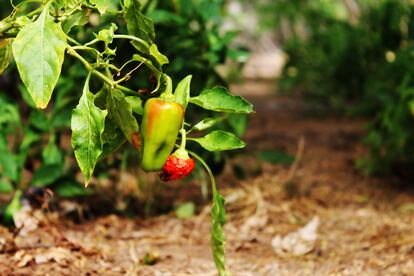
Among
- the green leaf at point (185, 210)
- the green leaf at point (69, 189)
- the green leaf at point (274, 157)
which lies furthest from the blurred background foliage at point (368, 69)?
the green leaf at point (69, 189)

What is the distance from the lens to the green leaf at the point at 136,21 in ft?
3.67

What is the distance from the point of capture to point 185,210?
Answer: 86.9 inches

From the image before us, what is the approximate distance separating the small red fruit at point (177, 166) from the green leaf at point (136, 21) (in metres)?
0.23

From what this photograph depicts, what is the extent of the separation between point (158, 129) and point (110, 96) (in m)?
0.11

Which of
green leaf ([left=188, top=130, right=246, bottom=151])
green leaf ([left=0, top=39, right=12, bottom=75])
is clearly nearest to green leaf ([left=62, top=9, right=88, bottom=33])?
green leaf ([left=0, top=39, right=12, bottom=75])

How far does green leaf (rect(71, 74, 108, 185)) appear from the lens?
104cm

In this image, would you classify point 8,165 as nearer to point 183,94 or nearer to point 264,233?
point 264,233

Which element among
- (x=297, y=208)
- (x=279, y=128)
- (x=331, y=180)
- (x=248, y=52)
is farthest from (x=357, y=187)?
(x=279, y=128)

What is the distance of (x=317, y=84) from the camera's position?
4.48 m

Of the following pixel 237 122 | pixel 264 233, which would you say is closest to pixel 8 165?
pixel 237 122

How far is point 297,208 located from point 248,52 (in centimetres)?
66

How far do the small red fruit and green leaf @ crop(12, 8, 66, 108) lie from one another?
27 centimetres

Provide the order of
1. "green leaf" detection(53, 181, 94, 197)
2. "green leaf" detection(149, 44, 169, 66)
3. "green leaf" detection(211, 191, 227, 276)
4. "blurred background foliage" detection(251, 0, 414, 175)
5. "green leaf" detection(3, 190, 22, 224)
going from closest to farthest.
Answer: "green leaf" detection(149, 44, 169, 66) → "green leaf" detection(211, 191, 227, 276) → "green leaf" detection(3, 190, 22, 224) → "green leaf" detection(53, 181, 94, 197) → "blurred background foliage" detection(251, 0, 414, 175)

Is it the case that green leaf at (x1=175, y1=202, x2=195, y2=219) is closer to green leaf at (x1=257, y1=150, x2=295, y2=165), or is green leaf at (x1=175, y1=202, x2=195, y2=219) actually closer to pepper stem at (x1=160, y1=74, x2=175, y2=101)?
green leaf at (x1=257, y1=150, x2=295, y2=165)
